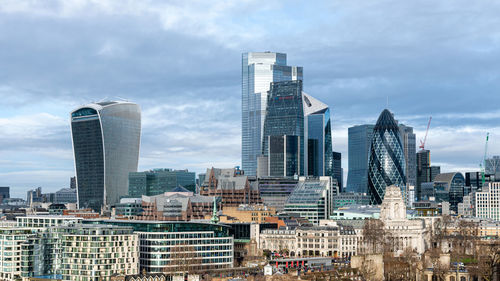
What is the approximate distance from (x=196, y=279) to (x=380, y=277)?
4726cm

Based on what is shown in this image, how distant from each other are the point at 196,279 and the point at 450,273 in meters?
62.9

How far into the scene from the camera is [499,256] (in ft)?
606

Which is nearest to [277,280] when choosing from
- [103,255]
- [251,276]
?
[251,276]

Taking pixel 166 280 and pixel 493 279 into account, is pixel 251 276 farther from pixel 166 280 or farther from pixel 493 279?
pixel 493 279

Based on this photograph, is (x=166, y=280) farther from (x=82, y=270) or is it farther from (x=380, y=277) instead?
(x=380, y=277)

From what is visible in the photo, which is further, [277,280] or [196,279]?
[196,279]

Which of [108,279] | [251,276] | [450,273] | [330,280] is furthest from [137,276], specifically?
[450,273]

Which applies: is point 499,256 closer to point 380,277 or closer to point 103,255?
point 380,277

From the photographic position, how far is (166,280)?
19938 cm

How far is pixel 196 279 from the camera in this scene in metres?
193

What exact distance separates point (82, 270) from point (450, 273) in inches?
3632

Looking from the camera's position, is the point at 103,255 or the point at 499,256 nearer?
the point at 499,256

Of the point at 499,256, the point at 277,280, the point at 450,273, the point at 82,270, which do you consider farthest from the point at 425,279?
the point at 82,270

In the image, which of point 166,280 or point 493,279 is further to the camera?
point 166,280
